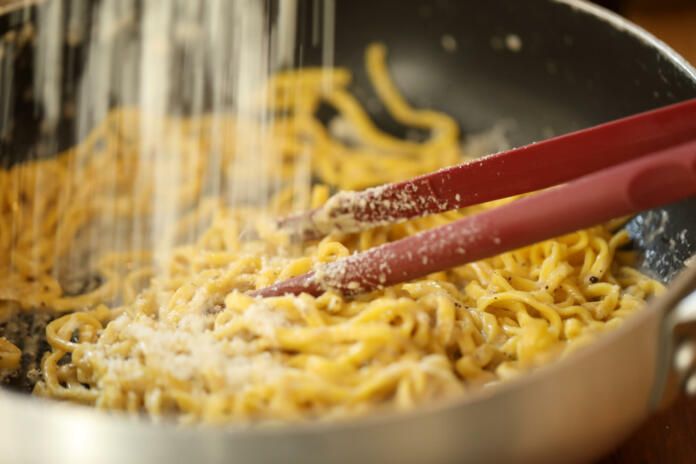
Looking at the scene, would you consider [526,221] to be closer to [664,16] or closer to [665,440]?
[665,440]

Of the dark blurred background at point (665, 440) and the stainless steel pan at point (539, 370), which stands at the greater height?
the stainless steel pan at point (539, 370)

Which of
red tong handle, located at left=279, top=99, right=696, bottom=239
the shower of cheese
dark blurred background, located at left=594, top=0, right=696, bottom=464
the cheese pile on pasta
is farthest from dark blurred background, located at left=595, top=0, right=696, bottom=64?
dark blurred background, located at left=594, top=0, right=696, bottom=464

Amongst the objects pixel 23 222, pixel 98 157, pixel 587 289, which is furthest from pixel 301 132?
pixel 587 289

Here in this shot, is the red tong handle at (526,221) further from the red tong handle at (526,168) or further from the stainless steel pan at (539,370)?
the stainless steel pan at (539,370)

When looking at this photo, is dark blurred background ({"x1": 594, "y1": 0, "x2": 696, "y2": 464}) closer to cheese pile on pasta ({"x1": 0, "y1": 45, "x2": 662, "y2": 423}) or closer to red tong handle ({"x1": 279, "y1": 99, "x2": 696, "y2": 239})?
cheese pile on pasta ({"x1": 0, "y1": 45, "x2": 662, "y2": 423})

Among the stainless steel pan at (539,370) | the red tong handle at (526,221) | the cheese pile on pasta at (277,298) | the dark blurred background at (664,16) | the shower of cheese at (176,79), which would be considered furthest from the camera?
the dark blurred background at (664,16)

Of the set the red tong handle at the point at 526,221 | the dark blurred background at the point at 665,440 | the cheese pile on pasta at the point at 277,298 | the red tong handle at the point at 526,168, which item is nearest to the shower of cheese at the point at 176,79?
Answer: the cheese pile on pasta at the point at 277,298

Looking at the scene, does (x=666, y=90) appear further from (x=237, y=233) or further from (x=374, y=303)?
(x=237, y=233)
